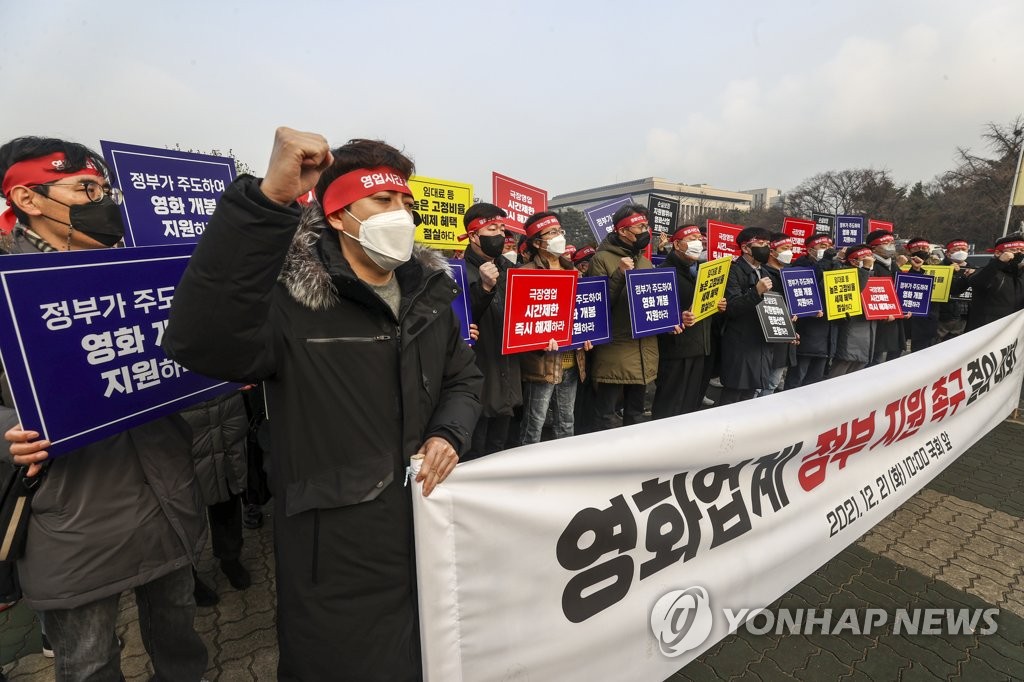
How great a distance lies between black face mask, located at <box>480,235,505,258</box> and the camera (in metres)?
3.72

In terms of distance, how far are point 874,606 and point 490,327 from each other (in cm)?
281

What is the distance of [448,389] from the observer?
178 centimetres

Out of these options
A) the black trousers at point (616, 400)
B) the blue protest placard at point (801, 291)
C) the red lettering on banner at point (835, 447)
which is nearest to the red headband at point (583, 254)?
the blue protest placard at point (801, 291)

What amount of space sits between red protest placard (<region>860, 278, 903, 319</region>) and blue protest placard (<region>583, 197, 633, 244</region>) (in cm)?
315

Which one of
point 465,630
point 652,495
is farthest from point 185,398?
point 652,495

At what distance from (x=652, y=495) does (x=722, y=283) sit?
349cm

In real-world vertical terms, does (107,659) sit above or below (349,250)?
below

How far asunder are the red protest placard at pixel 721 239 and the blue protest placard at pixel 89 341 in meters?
5.54

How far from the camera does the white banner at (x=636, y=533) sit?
4.79 ft

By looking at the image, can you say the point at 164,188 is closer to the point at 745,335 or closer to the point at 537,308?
the point at 537,308

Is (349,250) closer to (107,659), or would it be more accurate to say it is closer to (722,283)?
(107,659)

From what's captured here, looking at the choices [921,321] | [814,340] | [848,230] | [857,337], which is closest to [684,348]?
[814,340]

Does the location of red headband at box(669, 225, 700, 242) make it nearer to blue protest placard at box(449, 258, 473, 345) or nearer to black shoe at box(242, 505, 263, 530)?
blue protest placard at box(449, 258, 473, 345)

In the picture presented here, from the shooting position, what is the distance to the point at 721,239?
6.01 m
